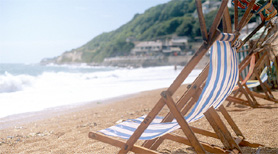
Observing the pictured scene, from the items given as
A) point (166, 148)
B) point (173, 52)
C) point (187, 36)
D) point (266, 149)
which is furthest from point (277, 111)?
point (187, 36)

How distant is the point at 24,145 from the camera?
10.3 feet

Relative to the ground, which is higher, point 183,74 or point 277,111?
point 183,74

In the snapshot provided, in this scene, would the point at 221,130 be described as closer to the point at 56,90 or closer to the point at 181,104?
the point at 181,104

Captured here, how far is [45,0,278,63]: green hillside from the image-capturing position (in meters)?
94.4

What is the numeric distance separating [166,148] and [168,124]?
83cm

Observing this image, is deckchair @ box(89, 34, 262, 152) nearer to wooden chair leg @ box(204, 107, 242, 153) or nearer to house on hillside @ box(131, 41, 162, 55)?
wooden chair leg @ box(204, 107, 242, 153)

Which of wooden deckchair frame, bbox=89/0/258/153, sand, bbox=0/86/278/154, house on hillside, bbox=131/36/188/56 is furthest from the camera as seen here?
house on hillside, bbox=131/36/188/56

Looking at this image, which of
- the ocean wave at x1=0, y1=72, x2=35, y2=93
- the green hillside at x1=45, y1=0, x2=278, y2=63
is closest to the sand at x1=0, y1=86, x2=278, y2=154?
the ocean wave at x1=0, y1=72, x2=35, y2=93

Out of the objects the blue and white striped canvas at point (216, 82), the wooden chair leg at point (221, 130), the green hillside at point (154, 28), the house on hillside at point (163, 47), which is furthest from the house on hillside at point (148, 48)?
the blue and white striped canvas at point (216, 82)

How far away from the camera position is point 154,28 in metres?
109

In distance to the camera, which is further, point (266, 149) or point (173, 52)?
point (173, 52)

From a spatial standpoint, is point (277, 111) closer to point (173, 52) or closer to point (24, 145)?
point (24, 145)

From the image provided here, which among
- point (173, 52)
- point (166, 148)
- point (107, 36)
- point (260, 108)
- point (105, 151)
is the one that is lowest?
point (173, 52)

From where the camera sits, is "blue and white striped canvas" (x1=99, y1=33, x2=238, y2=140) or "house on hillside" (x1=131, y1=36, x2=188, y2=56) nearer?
"blue and white striped canvas" (x1=99, y1=33, x2=238, y2=140)
